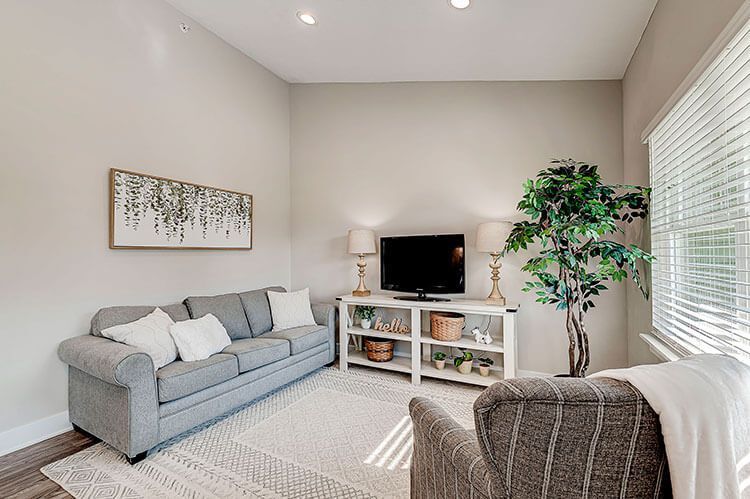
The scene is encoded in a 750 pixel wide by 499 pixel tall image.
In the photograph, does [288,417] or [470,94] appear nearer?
[288,417]

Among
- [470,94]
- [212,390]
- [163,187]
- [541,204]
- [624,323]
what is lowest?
[212,390]

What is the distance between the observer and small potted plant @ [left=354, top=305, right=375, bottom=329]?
4.05m

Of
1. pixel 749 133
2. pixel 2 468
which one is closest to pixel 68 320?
pixel 2 468

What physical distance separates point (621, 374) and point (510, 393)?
29 cm

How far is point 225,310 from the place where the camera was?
3379 mm

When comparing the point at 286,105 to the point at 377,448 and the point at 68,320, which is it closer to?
the point at 68,320

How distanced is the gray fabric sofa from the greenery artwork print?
0.56m

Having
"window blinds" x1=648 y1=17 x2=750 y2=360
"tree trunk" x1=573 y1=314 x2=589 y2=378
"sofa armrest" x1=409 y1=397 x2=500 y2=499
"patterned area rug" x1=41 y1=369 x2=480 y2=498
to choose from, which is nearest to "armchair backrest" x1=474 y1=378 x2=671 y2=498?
"sofa armrest" x1=409 y1=397 x2=500 y2=499

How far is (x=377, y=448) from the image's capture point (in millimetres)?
2393

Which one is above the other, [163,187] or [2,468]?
[163,187]

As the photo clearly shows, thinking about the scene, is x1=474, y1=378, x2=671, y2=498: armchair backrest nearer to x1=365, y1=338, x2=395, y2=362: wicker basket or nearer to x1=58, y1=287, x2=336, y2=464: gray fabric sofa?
x1=58, y1=287, x2=336, y2=464: gray fabric sofa

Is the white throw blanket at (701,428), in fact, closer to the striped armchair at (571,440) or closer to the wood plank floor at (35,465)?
the striped armchair at (571,440)

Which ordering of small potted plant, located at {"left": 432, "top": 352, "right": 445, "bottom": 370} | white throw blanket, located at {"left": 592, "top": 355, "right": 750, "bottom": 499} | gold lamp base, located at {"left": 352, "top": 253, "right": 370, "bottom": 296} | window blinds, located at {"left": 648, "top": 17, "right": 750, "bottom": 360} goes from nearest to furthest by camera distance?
white throw blanket, located at {"left": 592, "top": 355, "right": 750, "bottom": 499} → window blinds, located at {"left": 648, "top": 17, "right": 750, "bottom": 360} → small potted plant, located at {"left": 432, "top": 352, "right": 445, "bottom": 370} → gold lamp base, located at {"left": 352, "top": 253, "right": 370, "bottom": 296}

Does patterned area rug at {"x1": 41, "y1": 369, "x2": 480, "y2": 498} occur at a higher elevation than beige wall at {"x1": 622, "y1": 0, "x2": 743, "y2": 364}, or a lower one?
lower
